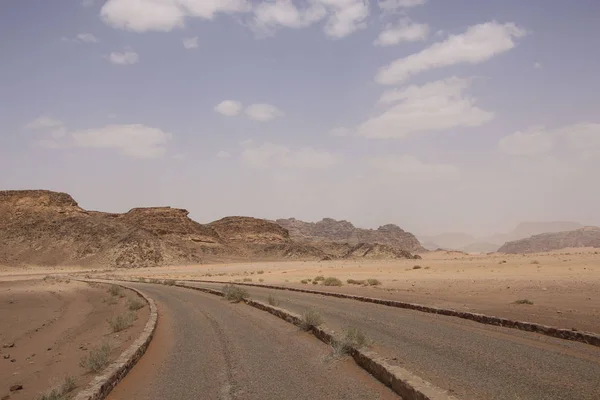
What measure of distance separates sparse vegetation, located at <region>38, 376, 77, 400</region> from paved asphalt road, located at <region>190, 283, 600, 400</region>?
5652 mm

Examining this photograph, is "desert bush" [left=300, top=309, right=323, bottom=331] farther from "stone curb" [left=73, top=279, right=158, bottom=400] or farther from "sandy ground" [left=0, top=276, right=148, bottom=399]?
"sandy ground" [left=0, top=276, right=148, bottom=399]

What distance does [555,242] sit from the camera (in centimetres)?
16750

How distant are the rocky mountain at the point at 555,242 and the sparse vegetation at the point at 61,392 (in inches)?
6815

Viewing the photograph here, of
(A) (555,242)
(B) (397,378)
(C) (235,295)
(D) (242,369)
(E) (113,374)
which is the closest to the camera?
(B) (397,378)

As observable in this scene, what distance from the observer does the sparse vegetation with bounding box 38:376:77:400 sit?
7172 millimetres

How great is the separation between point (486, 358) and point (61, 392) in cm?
748

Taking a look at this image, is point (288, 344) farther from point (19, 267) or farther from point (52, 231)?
point (52, 231)

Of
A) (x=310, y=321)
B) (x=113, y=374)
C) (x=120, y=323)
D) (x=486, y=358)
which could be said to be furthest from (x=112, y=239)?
(x=486, y=358)

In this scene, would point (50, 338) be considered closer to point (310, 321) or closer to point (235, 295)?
point (310, 321)

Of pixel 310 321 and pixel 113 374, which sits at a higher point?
pixel 310 321

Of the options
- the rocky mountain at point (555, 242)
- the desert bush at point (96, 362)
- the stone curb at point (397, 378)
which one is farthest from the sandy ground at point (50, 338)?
the rocky mountain at point (555, 242)

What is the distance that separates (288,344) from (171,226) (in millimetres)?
118731

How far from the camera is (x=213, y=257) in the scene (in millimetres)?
116438

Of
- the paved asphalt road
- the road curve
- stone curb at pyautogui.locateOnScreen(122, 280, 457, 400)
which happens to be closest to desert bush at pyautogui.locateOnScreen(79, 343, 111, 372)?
the road curve
